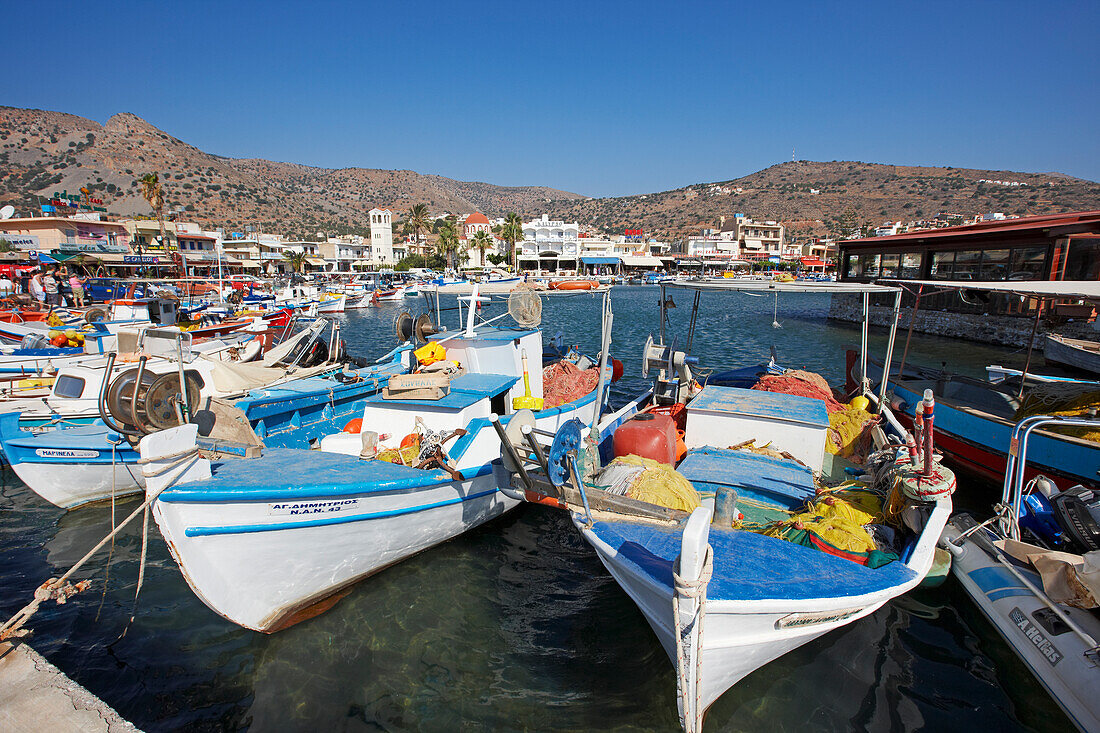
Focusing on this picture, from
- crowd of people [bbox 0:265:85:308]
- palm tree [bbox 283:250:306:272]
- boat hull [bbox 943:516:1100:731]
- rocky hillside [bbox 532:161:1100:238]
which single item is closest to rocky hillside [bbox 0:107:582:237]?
palm tree [bbox 283:250:306:272]

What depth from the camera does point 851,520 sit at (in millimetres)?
6062

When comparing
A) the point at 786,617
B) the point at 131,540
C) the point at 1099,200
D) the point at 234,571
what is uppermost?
the point at 1099,200

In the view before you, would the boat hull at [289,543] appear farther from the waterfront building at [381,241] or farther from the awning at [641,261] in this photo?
the awning at [641,261]

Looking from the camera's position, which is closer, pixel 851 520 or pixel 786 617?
pixel 786 617

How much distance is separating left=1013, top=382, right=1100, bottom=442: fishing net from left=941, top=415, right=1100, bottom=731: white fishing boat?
5.81 feet

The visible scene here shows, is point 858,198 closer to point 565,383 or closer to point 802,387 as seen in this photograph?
point 802,387

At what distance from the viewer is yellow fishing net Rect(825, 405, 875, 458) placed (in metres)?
9.66

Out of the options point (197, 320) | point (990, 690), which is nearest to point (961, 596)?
point (990, 690)

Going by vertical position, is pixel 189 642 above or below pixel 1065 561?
below

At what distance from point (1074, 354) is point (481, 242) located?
89.1 metres

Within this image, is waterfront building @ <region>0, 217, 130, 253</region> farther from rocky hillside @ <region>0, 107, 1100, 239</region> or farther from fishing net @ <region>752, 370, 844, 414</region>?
fishing net @ <region>752, 370, 844, 414</region>

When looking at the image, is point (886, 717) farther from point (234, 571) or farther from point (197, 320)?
point (197, 320)

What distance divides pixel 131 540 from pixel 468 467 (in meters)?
6.15

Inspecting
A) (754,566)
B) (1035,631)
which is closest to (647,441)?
(754,566)
